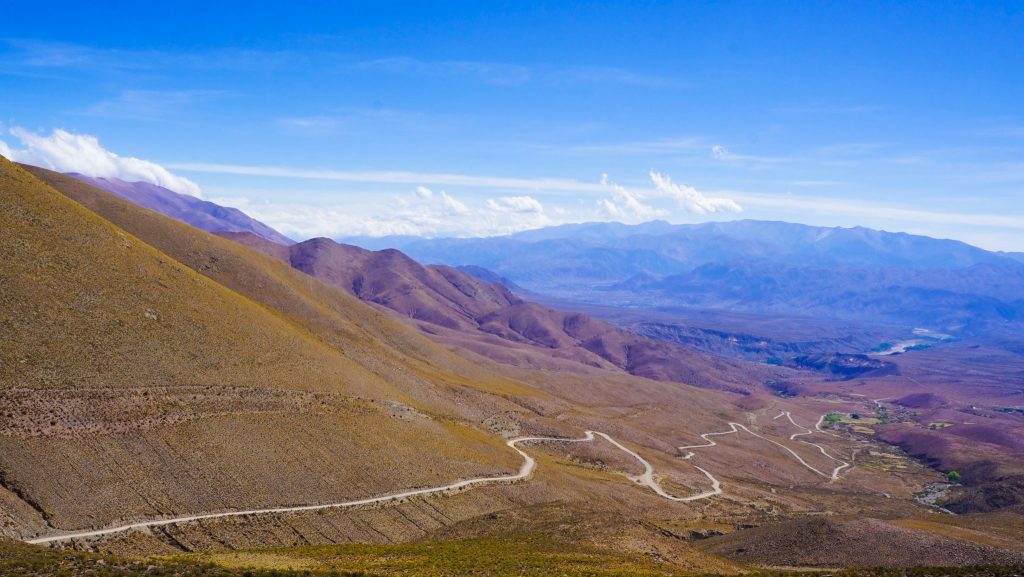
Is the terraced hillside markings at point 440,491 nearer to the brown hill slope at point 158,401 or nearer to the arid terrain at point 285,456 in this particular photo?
the arid terrain at point 285,456

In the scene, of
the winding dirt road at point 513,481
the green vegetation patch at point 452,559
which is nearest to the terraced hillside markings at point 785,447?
the winding dirt road at point 513,481

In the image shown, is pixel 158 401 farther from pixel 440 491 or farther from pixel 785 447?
pixel 785 447

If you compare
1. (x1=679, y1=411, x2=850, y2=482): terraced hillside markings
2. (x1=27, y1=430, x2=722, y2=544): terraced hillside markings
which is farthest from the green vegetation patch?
(x1=679, y1=411, x2=850, y2=482): terraced hillside markings

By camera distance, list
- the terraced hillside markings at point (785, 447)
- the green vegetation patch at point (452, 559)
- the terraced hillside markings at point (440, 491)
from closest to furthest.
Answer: the green vegetation patch at point (452, 559), the terraced hillside markings at point (440, 491), the terraced hillside markings at point (785, 447)

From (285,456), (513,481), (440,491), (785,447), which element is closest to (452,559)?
(440,491)

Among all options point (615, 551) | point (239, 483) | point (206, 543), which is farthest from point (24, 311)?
point (615, 551)

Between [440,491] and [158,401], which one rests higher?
[158,401]

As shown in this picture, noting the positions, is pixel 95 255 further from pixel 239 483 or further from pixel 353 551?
pixel 353 551

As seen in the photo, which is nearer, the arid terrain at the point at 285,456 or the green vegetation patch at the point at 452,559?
the green vegetation patch at the point at 452,559
